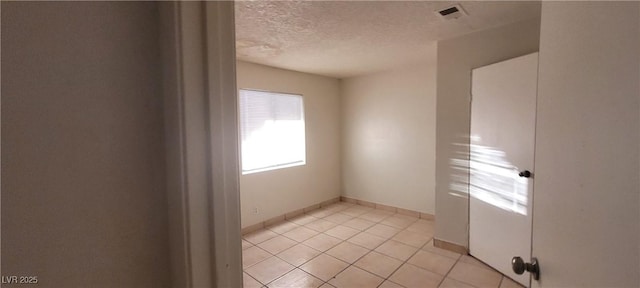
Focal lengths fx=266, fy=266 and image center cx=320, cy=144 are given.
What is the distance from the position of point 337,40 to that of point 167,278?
244 centimetres

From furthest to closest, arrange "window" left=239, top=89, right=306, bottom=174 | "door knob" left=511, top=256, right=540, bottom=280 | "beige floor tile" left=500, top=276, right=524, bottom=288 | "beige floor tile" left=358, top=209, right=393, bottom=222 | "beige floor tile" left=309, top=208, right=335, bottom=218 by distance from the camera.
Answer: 1. "beige floor tile" left=309, top=208, right=335, bottom=218
2. "beige floor tile" left=358, top=209, right=393, bottom=222
3. "window" left=239, top=89, right=306, bottom=174
4. "beige floor tile" left=500, top=276, right=524, bottom=288
5. "door knob" left=511, top=256, right=540, bottom=280

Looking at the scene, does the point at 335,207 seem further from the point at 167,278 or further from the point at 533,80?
the point at 167,278

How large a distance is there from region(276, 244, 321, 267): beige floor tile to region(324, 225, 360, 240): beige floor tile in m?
0.47

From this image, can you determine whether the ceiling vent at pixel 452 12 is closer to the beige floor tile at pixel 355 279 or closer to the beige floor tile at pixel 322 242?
the beige floor tile at pixel 355 279

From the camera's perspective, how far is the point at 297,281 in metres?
2.32

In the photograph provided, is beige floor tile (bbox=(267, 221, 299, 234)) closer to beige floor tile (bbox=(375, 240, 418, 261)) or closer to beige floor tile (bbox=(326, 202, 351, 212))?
beige floor tile (bbox=(326, 202, 351, 212))

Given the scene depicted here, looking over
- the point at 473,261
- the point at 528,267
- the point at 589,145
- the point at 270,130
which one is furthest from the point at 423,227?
the point at 589,145

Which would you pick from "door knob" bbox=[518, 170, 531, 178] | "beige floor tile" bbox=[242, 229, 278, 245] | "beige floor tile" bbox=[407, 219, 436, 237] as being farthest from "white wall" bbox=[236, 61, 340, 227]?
"door knob" bbox=[518, 170, 531, 178]

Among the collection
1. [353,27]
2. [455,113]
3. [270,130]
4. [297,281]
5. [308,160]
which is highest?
[353,27]

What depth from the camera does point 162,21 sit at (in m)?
0.48

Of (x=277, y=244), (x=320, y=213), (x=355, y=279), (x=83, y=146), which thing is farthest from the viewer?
(x=320, y=213)

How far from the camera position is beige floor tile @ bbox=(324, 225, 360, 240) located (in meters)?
3.27

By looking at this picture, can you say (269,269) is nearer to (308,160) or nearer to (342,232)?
(342,232)

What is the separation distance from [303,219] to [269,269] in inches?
56.7
